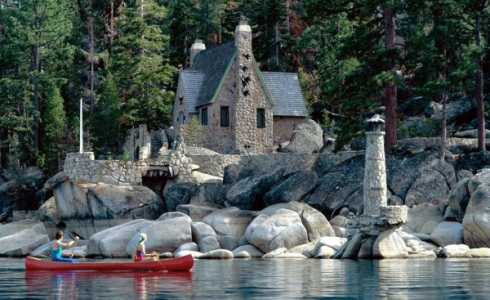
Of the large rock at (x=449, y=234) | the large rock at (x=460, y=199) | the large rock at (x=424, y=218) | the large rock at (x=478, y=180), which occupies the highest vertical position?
the large rock at (x=478, y=180)

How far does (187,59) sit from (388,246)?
39.9 m

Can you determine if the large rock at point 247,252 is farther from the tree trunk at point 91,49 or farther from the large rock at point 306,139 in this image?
the tree trunk at point 91,49

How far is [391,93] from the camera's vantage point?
4756 centimetres

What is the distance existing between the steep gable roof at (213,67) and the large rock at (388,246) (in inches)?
1054

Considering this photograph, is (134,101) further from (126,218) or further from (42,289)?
(42,289)

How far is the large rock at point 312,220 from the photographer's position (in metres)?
42.7

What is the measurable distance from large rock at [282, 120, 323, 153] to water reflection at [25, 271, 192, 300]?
2954 cm

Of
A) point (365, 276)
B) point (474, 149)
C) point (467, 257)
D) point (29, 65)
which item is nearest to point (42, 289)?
point (365, 276)

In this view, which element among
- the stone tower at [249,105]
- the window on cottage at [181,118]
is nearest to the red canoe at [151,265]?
the stone tower at [249,105]

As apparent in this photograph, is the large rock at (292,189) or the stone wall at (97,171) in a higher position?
the stone wall at (97,171)

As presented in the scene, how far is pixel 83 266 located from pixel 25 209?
28879 mm

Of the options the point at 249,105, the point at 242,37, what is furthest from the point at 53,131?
the point at 242,37

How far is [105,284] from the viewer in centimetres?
2798

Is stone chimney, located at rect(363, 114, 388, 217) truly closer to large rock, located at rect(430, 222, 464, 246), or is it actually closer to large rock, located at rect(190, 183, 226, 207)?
large rock, located at rect(430, 222, 464, 246)
